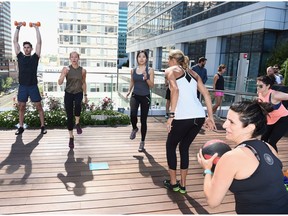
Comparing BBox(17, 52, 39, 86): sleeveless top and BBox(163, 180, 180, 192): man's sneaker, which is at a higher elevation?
BBox(17, 52, 39, 86): sleeveless top

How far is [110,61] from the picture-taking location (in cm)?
6169

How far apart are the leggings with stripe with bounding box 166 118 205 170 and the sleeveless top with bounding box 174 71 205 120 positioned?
0.23ft

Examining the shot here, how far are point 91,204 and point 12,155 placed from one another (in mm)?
2083

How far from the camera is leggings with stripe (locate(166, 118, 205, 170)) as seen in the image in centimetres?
288

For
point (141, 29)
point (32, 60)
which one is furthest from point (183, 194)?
point (141, 29)

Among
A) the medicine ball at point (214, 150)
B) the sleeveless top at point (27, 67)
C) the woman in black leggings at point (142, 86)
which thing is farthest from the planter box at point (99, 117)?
the medicine ball at point (214, 150)

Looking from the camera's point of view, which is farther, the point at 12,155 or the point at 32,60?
the point at 32,60

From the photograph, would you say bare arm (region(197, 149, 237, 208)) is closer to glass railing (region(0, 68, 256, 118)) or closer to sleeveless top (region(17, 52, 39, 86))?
sleeveless top (region(17, 52, 39, 86))

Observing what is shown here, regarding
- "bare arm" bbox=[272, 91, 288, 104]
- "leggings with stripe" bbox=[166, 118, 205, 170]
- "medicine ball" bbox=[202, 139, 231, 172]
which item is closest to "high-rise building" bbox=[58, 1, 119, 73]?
"bare arm" bbox=[272, 91, 288, 104]

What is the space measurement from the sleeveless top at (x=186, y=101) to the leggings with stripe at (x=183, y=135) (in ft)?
0.23

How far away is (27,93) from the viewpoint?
5.05 metres

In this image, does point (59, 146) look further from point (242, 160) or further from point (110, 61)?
point (110, 61)

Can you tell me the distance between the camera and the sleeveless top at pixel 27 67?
484 cm

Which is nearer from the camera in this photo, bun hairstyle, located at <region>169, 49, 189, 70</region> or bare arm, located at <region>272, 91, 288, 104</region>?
bun hairstyle, located at <region>169, 49, 189, 70</region>
